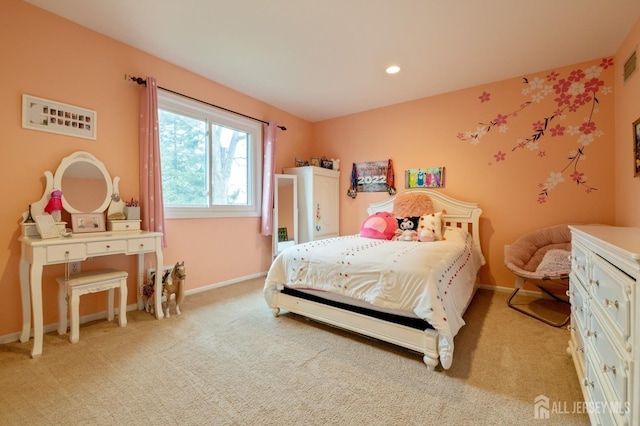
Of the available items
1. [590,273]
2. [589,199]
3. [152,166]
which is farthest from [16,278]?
[589,199]

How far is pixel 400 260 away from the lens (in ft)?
6.50

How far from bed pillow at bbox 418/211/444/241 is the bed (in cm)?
16

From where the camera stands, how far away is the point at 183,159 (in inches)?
125

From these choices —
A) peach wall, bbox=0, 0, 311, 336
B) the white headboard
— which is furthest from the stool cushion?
the white headboard

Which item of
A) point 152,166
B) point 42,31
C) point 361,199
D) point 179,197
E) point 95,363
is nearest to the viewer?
point 95,363

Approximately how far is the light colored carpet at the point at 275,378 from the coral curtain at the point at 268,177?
1738mm

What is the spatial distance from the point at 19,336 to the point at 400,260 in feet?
9.74

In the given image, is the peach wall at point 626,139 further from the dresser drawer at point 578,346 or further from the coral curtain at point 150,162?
the coral curtain at point 150,162

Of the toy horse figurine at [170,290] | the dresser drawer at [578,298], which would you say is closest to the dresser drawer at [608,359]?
the dresser drawer at [578,298]

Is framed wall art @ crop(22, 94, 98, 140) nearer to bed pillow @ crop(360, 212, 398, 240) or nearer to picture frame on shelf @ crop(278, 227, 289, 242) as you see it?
picture frame on shelf @ crop(278, 227, 289, 242)

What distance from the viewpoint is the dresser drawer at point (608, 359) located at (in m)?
0.86

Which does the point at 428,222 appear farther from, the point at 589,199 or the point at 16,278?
the point at 16,278

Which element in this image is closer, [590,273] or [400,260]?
[590,273]

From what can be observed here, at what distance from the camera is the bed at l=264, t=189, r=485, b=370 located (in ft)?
5.66
